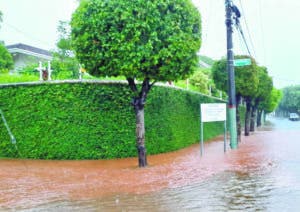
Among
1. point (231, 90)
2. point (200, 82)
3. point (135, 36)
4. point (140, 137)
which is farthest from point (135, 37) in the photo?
point (200, 82)

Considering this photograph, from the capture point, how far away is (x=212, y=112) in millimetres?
14477

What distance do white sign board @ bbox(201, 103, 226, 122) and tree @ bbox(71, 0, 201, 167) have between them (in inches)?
149

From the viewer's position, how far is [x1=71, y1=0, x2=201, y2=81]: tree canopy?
32.1 ft

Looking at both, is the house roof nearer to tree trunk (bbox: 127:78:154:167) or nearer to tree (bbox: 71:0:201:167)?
tree trunk (bbox: 127:78:154:167)

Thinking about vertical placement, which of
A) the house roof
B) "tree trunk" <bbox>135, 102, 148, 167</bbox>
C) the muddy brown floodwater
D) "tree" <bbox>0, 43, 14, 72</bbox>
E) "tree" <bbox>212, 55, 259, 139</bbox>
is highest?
the house roof

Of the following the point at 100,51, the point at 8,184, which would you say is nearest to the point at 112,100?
the point at 100,51

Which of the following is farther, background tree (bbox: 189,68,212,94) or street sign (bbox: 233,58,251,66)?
background tree (bbox: 189,68,212,94)

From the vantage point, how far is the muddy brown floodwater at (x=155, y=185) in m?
6.52

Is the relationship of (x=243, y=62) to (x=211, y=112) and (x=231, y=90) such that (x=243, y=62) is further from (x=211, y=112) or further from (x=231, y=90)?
(x=211, y=112)

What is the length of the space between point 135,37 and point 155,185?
12.4 ft

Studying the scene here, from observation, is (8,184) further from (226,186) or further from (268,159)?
(268,159)

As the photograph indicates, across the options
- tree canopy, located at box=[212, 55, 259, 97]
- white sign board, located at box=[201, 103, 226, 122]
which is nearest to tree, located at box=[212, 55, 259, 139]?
tree canopy, located at box=[212, 55, 259, 97]

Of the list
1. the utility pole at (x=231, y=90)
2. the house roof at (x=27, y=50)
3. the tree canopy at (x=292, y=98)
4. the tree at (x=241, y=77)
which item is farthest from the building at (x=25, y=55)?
the tree canopy at (x=292, y=98)

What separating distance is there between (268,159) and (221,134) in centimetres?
1395
